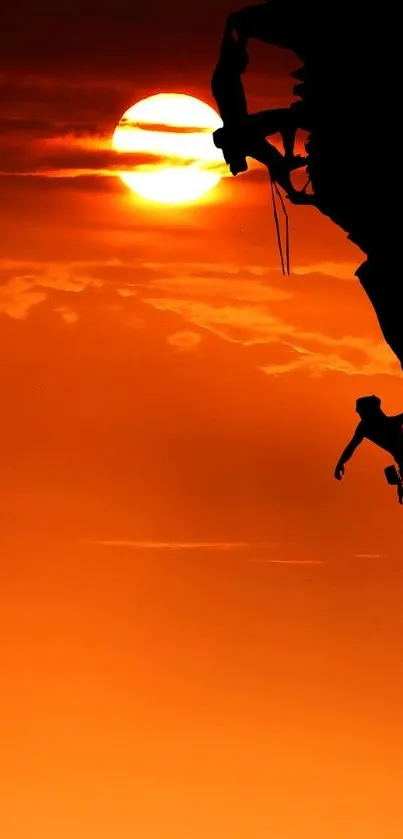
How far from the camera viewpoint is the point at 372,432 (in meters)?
15.9

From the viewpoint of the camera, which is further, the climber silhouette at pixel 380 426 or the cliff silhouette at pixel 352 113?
the climber silhouette at pixel 380 426

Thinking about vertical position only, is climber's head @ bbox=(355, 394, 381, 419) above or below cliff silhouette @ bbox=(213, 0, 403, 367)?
below

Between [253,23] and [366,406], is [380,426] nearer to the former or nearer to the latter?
[366,406]

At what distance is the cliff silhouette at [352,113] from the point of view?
47.4 feet

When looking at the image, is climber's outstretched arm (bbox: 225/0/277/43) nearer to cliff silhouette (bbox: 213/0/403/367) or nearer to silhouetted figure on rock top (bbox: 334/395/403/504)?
cliff silhouette (bbox: 213/0/403/367)

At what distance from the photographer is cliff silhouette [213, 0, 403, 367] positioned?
14445 mm

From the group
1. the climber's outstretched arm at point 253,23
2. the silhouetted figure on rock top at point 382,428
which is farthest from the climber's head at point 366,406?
the climber's outstretched arm at point 253,23

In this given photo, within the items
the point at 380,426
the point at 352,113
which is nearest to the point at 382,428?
the point at 380,426

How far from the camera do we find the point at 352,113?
48.0 feet

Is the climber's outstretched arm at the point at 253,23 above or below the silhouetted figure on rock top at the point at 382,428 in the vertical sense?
above

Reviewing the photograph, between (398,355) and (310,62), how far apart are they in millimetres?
2637

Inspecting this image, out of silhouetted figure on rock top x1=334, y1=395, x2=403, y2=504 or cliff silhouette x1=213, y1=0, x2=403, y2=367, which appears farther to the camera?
silhouetted figure on rock top x1=334, y1=395, x2=403, y2=504

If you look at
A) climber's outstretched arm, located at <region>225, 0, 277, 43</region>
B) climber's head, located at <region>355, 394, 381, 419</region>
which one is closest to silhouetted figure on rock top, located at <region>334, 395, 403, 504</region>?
climber's head, located at <region>355, 394, 381, 419</region>

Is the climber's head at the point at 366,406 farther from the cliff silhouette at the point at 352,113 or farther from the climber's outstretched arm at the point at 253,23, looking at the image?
the climber's outstretched arm at the point at 253,23
